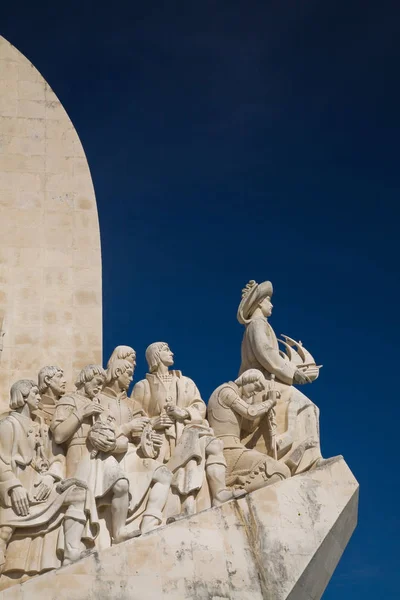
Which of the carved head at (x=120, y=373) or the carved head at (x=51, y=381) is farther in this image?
the carved head at (x=120, y=373)

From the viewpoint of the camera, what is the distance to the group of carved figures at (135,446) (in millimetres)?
11359

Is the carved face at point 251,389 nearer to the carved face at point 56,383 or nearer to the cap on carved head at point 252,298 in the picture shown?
the cap on carved head at point 252,298

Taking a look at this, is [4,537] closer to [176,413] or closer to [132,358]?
[176,413]

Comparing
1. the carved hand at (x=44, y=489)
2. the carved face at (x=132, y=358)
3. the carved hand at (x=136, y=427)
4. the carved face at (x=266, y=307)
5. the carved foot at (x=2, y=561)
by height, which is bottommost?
the carved foot at (x=2, y=561)

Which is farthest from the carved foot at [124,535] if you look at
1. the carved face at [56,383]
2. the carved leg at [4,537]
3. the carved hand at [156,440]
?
the carved face at [56,383]

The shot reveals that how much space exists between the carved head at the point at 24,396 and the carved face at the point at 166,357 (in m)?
1.58

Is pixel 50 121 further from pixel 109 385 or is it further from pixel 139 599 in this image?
pixel 139 599

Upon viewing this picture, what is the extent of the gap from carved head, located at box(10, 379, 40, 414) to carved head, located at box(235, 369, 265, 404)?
2221 millimetres

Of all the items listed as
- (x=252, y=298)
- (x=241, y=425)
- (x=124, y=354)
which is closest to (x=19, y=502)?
(x=124, y=354)

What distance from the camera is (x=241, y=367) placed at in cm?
1381

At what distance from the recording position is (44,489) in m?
11.5

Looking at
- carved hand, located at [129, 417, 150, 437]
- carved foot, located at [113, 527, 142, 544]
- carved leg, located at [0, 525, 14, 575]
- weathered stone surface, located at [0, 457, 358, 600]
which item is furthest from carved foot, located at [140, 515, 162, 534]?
carved leg, located at [0, 525, 14, 575]

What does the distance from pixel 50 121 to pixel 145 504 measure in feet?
16.5

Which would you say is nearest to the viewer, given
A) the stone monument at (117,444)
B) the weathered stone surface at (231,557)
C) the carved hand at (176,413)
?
the weathered stone surface at (231,557)
